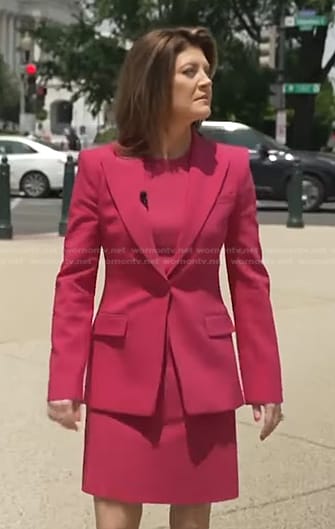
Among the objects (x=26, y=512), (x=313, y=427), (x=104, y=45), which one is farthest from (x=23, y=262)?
(x=104, y=45)

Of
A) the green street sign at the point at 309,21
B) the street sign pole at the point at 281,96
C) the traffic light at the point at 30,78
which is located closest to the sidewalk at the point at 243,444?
the green street sign at the point at 309,21

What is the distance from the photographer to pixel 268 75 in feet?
119

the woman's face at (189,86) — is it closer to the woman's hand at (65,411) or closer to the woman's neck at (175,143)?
the woman's neck at (175,143)

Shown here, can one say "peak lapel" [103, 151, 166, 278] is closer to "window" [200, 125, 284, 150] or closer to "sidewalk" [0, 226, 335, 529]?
"sidewalk" [0, 226, 335, 529]

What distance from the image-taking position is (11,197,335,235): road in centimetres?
1848

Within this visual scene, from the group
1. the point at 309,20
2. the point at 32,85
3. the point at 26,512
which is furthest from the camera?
the point at 32,85

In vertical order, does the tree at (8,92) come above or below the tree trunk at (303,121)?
below

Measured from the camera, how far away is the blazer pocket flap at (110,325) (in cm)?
314

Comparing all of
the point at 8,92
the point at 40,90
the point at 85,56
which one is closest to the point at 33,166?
the point at 85,56

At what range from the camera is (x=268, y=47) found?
32.3 metres

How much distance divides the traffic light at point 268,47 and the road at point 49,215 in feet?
25.2

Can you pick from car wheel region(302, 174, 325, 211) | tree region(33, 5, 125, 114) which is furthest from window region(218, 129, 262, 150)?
tree region(33, 5, 125, 114)

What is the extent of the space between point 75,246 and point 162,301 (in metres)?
0.30

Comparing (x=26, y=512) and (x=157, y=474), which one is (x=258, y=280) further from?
(x=26, y=512)
